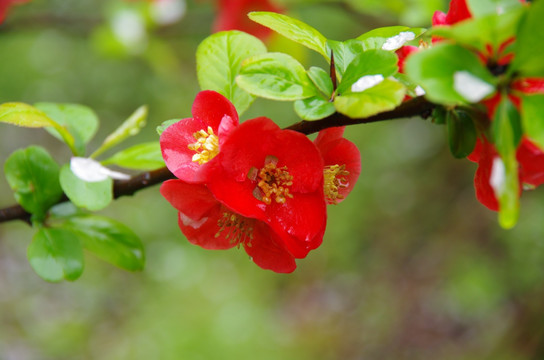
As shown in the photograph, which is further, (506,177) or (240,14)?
(240,14)

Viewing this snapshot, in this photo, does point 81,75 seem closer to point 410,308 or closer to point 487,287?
point 410,308

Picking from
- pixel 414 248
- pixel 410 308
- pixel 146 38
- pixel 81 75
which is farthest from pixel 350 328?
pixel 81 75

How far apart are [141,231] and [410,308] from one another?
5.54 ft

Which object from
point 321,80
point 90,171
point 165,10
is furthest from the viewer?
point 165,10

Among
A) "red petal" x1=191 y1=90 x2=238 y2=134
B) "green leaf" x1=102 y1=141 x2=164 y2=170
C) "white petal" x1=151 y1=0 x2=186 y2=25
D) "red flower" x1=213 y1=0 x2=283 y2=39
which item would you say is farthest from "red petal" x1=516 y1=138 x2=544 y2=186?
"white petal" x1=151 y1=0 x2=186 y2=25

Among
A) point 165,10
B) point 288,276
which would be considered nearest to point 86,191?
point 165,10

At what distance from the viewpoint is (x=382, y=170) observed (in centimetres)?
298

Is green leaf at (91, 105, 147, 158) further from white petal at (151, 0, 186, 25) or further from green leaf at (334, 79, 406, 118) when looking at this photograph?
white petal at (151, 0, 186, 25)

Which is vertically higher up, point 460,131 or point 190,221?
point 460,131

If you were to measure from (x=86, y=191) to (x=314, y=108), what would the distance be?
0.28 m

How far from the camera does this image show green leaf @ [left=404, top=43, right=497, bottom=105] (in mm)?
331

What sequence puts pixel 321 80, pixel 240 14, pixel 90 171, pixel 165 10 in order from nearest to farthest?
pixel 321 80, pixel 90 171, pixel 240 14, pixel 165 10

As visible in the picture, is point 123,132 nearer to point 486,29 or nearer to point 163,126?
point 163,126

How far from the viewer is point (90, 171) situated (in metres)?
0.55
